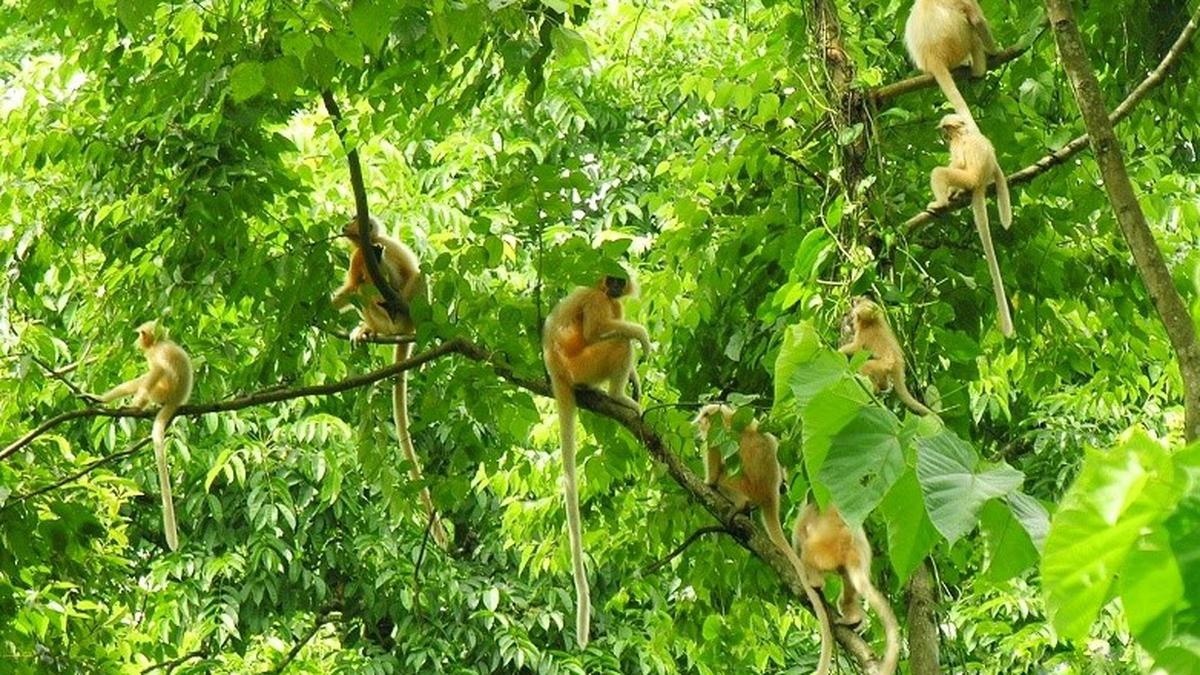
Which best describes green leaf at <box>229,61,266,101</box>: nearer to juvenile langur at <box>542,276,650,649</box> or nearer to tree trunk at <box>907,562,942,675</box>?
juvenile langur at <box>542,276,650,649</box>

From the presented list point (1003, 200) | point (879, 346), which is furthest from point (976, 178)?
point (879, 346)

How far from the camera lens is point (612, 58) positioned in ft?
27.9

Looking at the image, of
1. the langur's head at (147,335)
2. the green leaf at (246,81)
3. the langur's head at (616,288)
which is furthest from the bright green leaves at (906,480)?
the langur's head at (147,335)

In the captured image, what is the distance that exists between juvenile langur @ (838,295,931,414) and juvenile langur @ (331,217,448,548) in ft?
5.59

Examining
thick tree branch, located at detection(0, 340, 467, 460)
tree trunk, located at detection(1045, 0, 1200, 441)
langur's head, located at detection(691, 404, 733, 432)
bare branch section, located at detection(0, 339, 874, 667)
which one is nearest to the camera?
tree trunk, located at detection(1045, 0, 1200, 441)

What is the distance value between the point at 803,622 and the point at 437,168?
3538mm

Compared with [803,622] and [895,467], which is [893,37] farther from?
[895,467]

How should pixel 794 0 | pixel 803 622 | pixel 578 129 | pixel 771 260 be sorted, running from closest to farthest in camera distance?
pixel 771 260, pixel 794 0, pixel 803 622, pixel 578 129

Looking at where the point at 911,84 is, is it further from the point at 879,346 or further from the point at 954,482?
the point at 954,482

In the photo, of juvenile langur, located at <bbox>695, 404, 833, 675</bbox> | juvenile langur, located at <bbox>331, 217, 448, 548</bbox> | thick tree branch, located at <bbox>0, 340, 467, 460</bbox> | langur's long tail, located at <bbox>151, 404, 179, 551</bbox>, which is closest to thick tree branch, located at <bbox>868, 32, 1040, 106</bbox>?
juvenile langur, located at <bbox>695, 404, 833, 675</bbox>

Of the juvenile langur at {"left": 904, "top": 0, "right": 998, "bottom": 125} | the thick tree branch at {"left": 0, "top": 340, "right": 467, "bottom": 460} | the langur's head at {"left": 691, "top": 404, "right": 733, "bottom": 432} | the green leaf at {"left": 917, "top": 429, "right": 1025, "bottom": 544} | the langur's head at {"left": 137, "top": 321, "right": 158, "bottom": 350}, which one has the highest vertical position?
the juvenile langur at {"left": 904, "top": 0, "right": 998, "bottom": 125}

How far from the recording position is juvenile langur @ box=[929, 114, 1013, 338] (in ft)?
17.6

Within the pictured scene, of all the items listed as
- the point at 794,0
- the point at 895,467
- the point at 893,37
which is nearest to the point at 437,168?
the point at 893,37

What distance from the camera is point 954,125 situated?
5.71 metres
